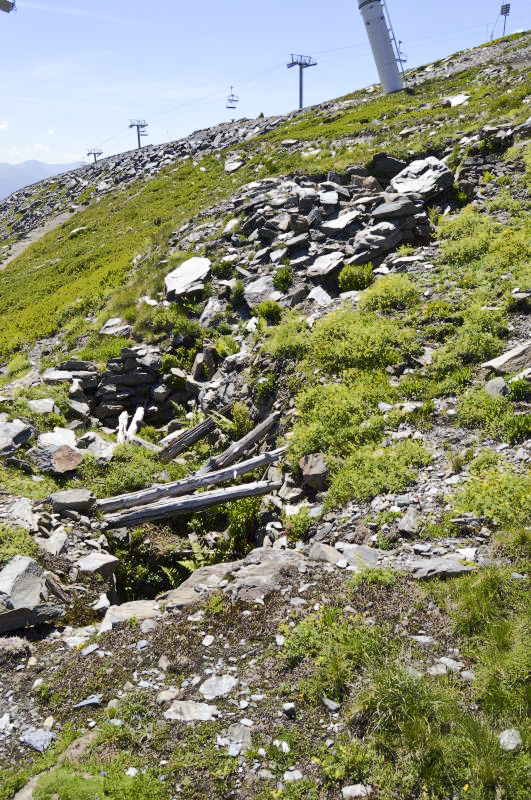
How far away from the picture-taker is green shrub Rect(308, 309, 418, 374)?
1340cm

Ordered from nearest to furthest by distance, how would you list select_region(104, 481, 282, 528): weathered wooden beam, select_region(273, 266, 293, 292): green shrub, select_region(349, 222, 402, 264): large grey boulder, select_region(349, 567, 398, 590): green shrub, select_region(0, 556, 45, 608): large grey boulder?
select_region(349, 567, 398, 590): green shrub
select_region(0, 556, 45, 608): large grey boulder
select_region(104, 481, 282, 528): weathered wooden beam
select_region(349, 222, 402, 264): large grey boulder
select_region(273, 266, 293, 292): green shrub

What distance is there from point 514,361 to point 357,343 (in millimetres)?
4005

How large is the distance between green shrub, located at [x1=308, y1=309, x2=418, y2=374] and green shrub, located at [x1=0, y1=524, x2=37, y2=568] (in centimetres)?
808

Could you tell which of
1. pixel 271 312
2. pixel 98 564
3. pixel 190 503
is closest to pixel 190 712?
pixel 98 564

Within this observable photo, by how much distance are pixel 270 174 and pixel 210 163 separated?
21.7 metres

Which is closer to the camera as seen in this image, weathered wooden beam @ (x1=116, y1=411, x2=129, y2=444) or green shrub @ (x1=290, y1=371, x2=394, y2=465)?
green shrub @ (x1=290, y1=371, x2=394, y2=465)

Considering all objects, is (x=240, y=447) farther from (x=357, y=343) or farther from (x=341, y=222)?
(x=341, y=222)

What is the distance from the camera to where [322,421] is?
1207 centimetres

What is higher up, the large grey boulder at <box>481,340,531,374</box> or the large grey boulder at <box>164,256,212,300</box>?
the large grey boulder at <box>164,256,212,300</box>

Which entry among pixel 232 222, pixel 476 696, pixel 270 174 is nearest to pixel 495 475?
pixel 476 696

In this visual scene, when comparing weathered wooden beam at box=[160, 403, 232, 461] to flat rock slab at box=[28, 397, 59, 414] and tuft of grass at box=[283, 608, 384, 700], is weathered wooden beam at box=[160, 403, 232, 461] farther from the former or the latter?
tuft of grass at box=[283, 608, 384, 700]

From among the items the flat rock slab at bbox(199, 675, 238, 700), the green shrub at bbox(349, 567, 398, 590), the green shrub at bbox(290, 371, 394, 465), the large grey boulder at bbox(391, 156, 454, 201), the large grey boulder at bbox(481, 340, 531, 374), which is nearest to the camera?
the flat rock slab at bbox(199, 675, 238, 700)

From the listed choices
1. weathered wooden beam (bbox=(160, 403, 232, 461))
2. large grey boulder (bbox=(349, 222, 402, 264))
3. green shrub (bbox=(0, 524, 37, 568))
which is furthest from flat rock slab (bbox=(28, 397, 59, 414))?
large grey boulder (bbox=(349, 222, 402, 264))

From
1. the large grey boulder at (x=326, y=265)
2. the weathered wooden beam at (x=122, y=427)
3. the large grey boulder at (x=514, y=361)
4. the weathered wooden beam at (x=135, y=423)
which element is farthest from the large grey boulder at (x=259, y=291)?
the large grey boulder at (x=514, y=361)
